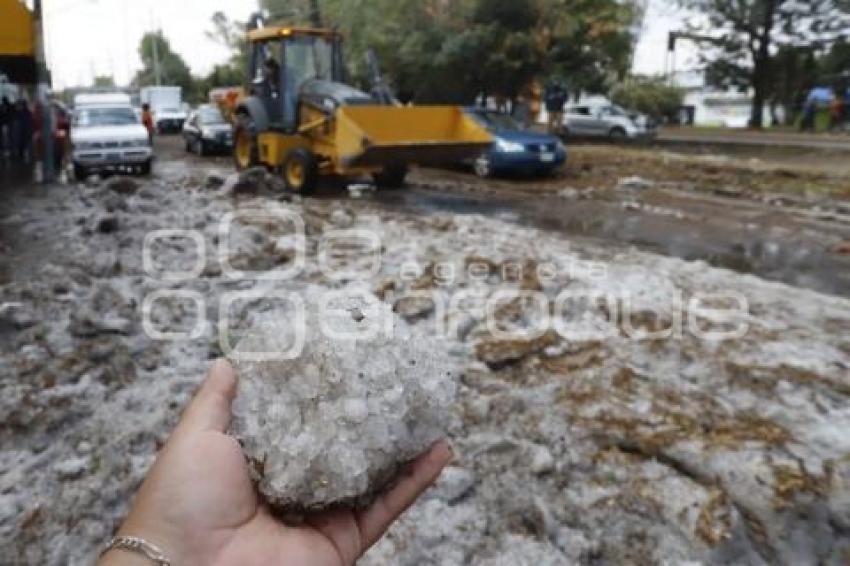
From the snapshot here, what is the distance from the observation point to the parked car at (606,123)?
27641 mm

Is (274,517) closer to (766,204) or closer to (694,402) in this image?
(694,402)

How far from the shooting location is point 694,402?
4.54 metres

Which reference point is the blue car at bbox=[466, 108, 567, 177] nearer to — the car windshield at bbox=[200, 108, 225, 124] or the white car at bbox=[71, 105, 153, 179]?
the white car at bbox=[71, 105, 153, 179]

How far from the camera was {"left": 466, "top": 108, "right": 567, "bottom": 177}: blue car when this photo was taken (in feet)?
54.9

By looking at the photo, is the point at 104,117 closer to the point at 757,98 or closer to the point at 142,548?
the point at 142,548

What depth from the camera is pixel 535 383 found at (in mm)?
4934

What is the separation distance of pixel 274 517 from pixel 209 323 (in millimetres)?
4576

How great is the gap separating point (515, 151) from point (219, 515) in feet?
51.0

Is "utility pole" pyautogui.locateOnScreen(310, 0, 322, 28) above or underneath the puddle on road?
above

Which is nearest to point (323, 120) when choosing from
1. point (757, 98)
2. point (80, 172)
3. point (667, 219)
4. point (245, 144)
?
point (245, 144)

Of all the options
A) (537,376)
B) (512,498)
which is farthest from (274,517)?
(537,376)

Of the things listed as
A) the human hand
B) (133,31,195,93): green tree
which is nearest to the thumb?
the human hand

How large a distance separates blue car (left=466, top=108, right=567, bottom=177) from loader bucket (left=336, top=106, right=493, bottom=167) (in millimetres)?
2385

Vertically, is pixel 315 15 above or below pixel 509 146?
above
